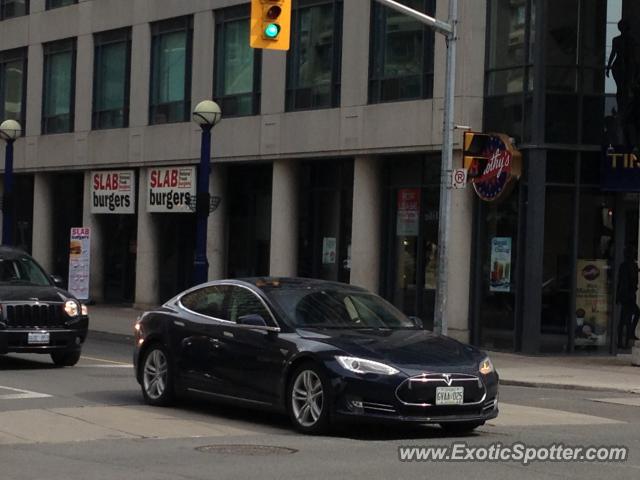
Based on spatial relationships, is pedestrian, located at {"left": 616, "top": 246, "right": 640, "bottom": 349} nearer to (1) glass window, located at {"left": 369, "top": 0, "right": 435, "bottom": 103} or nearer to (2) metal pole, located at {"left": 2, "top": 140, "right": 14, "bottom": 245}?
(1) glass window, located at {"left": 369, "top": 0, "right": 435, "bottom": 103}

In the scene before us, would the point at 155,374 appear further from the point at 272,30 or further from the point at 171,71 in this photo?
the point at 171,71

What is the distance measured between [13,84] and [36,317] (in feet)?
86.7

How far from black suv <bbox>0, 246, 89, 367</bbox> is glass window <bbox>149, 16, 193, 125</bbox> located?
16.2 m

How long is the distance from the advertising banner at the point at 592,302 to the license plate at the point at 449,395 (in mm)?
14781

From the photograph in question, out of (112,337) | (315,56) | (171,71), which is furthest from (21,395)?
(171,71)

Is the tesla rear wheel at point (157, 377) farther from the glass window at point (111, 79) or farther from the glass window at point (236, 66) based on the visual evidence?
the glass window at point (111, 79)

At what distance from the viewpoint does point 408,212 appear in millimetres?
29594

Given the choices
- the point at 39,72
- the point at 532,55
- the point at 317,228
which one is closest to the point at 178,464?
the point at 532,55

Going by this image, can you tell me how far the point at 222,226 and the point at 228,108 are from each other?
3278mm

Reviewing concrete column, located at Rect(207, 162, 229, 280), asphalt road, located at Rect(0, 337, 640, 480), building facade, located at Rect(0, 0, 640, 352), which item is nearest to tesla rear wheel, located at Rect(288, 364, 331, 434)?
asphalt road, located at Rect(0, 337, 640, 480)

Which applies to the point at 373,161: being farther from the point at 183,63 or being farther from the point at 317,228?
the point at 183,63

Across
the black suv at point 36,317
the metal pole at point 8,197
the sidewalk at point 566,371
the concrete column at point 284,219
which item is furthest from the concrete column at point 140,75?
the black suv at point 36,317

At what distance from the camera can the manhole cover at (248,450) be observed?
11.3 m

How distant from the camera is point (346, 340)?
12.6 metres
